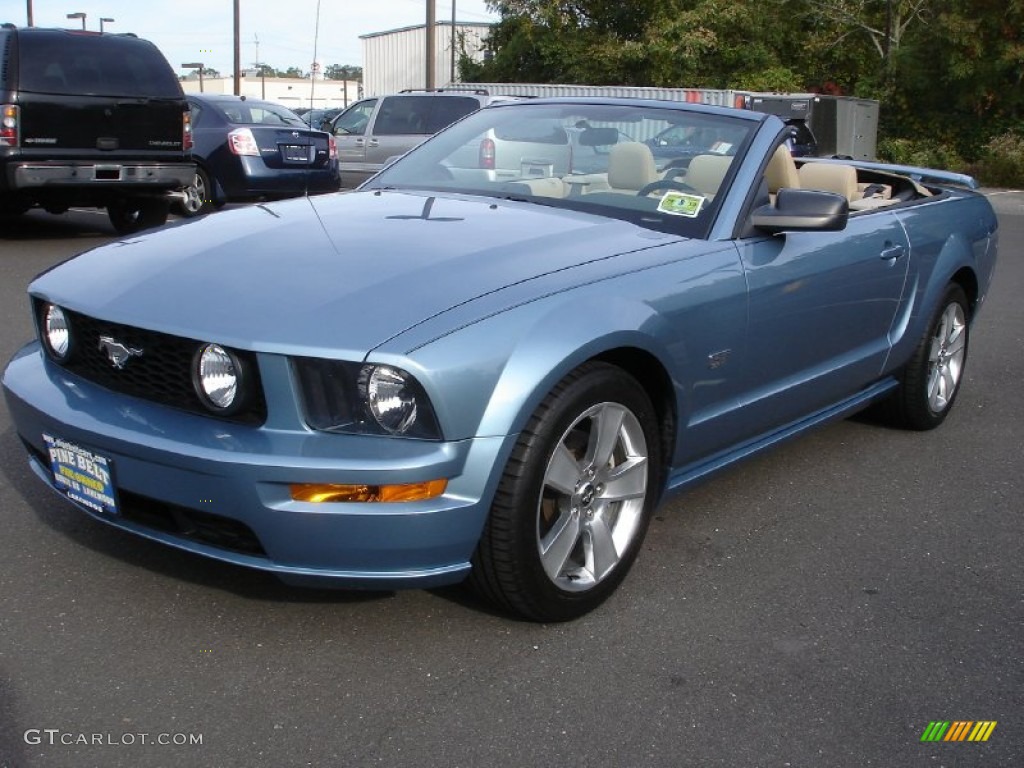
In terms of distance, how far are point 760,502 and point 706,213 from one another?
1.16 m

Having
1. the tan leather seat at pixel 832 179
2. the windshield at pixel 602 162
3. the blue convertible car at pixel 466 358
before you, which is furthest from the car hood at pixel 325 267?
the tan leather seat at pixel 832 179

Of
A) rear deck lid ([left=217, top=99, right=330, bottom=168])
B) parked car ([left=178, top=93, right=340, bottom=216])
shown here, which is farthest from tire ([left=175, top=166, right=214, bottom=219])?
rear deck lid ([left=217, top=99, right=330, bottom=168])

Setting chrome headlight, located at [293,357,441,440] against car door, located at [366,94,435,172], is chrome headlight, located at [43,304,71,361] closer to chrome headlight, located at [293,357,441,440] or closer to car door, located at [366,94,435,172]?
chrome headlight, located at [293,357,441,440]

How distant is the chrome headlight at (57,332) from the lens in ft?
10.7

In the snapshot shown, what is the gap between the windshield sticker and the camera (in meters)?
3.87

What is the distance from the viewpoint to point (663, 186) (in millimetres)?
4027

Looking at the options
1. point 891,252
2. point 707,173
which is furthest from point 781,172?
point 707,173

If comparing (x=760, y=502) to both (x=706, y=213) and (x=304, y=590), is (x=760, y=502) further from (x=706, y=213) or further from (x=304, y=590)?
(x=304, y=590)

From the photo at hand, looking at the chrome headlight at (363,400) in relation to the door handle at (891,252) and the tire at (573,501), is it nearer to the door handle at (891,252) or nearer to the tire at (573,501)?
the tire at (573,501)

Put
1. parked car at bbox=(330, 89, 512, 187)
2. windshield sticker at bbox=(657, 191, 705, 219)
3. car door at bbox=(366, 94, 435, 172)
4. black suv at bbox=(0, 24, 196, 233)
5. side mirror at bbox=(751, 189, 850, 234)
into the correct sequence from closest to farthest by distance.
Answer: side mirror at bbox=(751, 189, 850, 234)
windshield sticker at bbox=(657, 191, 705, 219)
black suv at bbox=(0, 24, 196, 233)
parked car at bbox=(330, 89, 512, 187)
car door at bbox=(366, 94, 435, 172)

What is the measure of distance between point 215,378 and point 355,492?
0.47m

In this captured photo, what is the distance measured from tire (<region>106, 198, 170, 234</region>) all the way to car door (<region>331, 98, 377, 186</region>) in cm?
483

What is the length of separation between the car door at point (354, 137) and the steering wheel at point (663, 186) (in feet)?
42.2

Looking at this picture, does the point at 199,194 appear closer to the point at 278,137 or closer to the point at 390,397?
the point at 278,137
